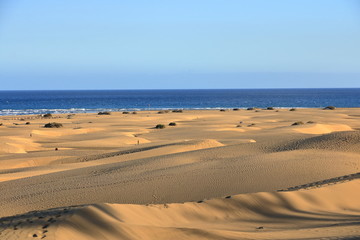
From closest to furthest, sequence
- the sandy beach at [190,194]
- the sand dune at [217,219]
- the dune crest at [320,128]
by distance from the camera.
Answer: the sand dune at [217,219], the sandy beach at [190,194], the dune crest at [320,128]

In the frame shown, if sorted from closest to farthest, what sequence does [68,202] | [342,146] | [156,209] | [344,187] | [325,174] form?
[156,209]
[68,202]
[344,187]
[325,174]
[342,146]

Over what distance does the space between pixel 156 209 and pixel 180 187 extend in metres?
2.98

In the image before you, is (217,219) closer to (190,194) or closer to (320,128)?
(190,194)

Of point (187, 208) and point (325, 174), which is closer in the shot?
point (187, 208)

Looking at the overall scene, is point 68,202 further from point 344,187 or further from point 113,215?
point 344,187

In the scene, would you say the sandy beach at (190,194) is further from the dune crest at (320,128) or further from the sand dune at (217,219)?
the dune crest at (320,128)

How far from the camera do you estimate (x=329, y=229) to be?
28.2 ft

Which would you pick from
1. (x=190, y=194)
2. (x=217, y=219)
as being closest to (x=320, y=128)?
(x=190, y=194)

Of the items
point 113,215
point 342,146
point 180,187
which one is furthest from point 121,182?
point 342,146

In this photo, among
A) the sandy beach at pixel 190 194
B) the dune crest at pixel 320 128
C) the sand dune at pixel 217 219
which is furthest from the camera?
the dune crest at pixel 320 128

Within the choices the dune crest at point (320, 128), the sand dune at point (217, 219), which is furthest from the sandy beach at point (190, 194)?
the dune crest at point (320, 128)

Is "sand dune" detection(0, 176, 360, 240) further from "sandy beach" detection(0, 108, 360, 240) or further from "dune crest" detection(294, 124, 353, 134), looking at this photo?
"dune crest" detection(294, 124, 353, 134)

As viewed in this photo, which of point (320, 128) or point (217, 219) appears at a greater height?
point (217, 219)

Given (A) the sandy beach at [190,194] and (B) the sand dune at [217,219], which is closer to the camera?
(B) the sand dune at [217,219]
